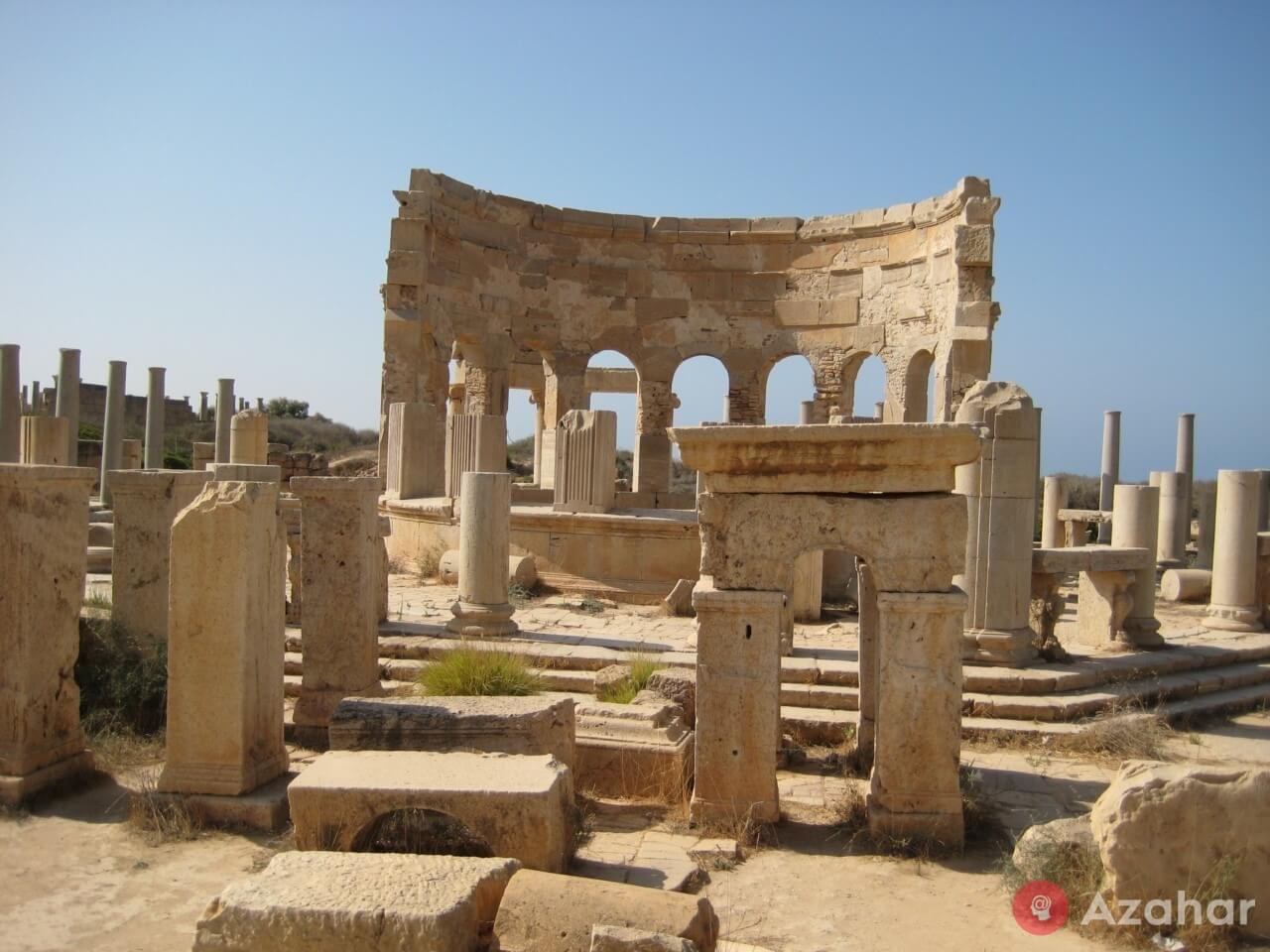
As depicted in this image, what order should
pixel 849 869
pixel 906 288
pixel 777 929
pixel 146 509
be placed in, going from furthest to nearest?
pixel 906 288 → pixel 146 509 → pixel 849 869 → pixel 777 929

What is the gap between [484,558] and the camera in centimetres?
969

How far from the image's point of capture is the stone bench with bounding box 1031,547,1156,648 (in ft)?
29.9

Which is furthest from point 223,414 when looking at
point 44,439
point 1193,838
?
point 1193,838

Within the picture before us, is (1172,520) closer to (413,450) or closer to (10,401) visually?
(413,450)

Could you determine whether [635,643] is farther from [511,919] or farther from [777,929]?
[511,919]

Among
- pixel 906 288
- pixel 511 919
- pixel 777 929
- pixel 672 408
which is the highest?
pixel 906 288

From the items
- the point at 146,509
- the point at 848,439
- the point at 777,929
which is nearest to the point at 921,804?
the point at 777,929

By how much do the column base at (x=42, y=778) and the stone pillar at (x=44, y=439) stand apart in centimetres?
1099

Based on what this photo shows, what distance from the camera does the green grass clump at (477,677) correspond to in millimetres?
7184

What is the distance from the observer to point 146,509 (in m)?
8.22

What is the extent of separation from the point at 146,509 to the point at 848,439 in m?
5.86

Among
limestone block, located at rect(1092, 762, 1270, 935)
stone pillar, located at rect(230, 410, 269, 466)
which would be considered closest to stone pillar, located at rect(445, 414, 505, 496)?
stone pillar, located at rect(230, 410, 269, 466)

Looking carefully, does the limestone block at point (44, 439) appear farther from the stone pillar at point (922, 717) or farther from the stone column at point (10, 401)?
the stone pillar at point (922, 717)

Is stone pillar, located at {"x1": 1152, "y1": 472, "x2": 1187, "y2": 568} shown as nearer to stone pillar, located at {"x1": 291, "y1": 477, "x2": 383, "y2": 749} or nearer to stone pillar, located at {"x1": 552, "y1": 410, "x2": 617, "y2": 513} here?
stone pillar, located at {"x1": 552, "y1": 410, "x2": 617, "y2": 513}
